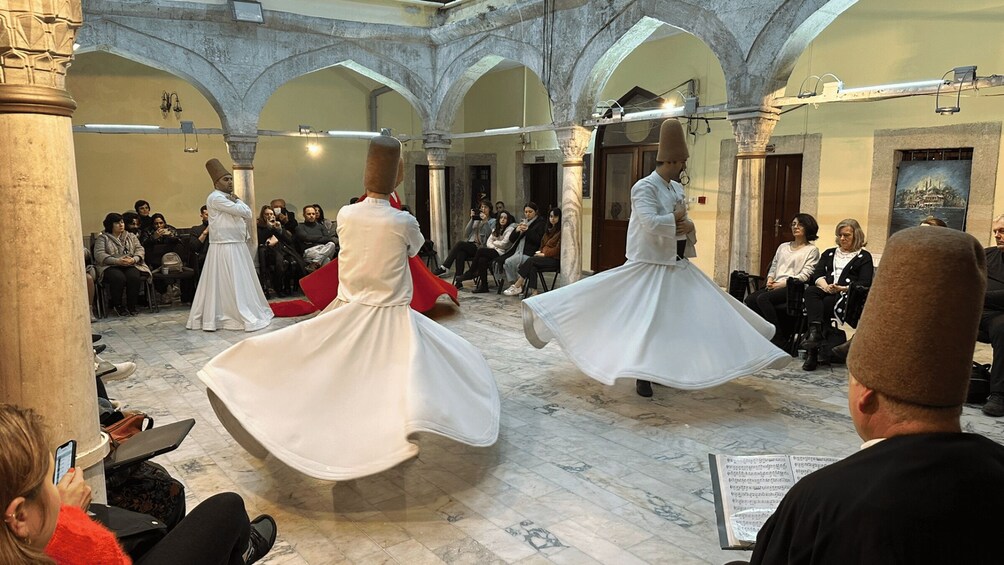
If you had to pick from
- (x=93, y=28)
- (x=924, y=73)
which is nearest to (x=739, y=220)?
(x=924, y=73)

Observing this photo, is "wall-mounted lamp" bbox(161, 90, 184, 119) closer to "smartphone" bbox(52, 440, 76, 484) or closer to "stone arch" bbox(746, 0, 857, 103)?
"stone arch" bbox(746, 0, 857, 103)

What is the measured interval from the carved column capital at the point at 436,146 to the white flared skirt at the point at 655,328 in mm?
7155

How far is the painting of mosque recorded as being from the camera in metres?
7.89

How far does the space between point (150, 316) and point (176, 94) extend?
5715 millimetres

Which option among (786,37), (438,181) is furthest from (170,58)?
(786,37)

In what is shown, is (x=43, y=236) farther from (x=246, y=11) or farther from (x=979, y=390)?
(x=246, y=11)

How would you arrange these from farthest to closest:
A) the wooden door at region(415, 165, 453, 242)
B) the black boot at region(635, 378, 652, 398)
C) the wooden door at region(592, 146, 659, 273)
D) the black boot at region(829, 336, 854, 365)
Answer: the wooden door at region(415, 165, 453, 242), the wooden door at region(592, 146, 659, 273), the black boot at region(829, 336, 854, 365), the black boot at region(635, 378, 652, 398)

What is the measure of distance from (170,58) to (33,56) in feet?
26.5

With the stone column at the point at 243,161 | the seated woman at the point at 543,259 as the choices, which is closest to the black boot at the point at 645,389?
the seated woman at the point at 543,259

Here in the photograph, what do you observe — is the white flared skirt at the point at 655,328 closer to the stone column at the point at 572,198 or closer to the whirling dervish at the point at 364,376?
the whirling dervish at the point at 364,376

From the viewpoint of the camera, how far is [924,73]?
319 inches

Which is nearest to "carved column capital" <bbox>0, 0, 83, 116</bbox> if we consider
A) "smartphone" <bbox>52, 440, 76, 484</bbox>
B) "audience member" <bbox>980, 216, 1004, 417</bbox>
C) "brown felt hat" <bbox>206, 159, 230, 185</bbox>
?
"smartphone" <bbox>52, 440, 76, 484</bbox>

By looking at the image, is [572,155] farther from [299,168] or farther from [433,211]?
[299,168]

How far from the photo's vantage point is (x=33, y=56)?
2.32 metres
